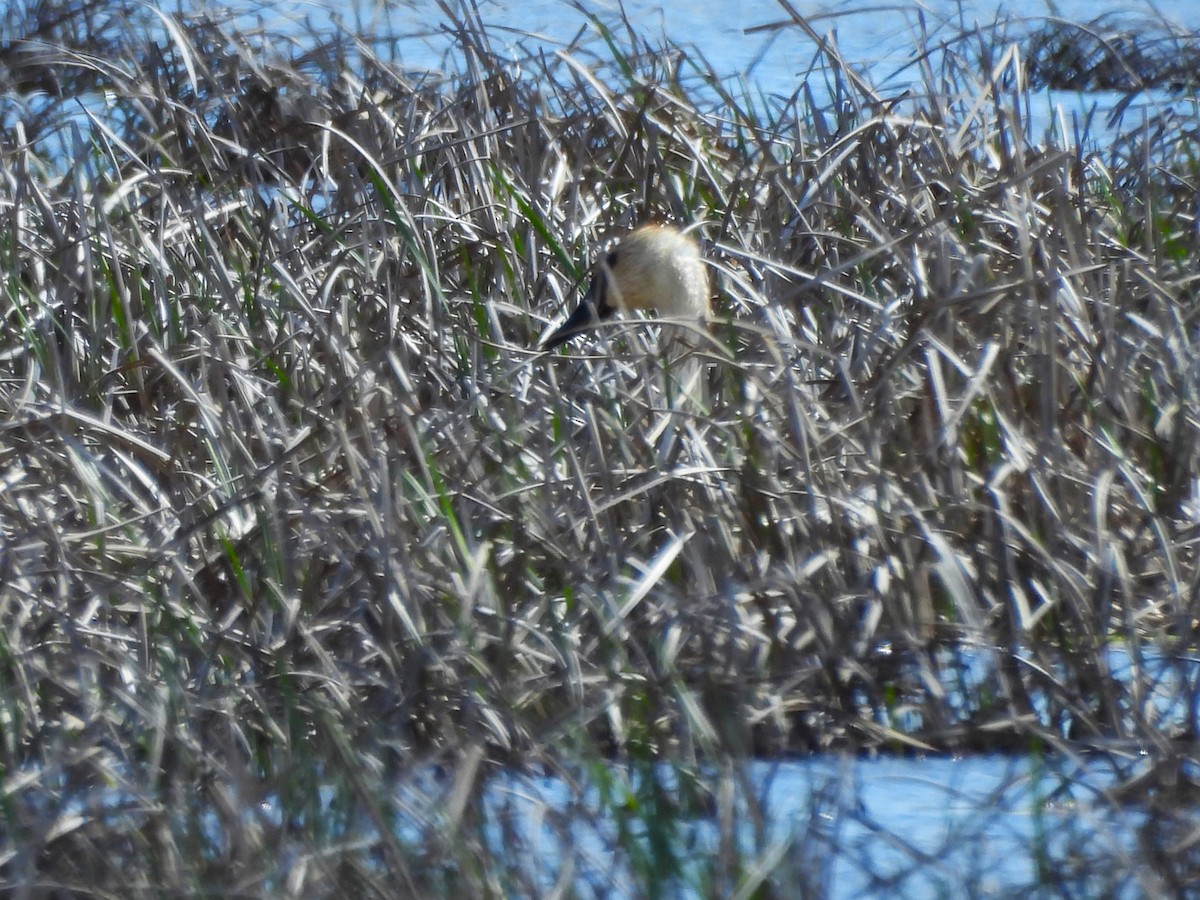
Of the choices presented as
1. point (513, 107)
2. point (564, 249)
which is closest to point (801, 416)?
point (564, 249)

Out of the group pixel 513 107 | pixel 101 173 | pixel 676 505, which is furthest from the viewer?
pixel 513 107

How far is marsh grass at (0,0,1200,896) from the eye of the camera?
6.44 feet

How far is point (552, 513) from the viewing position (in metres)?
2.62

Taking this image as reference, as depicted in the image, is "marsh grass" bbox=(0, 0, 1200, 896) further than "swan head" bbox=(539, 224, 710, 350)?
No

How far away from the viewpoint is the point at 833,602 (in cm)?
250

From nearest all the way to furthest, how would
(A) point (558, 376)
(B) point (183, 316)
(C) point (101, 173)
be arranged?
(A) point (558, 376) → (B) point (183, 316) → (C) point (101, 173)

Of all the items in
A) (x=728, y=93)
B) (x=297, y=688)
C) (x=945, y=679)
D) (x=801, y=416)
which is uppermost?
(x=728, y=93)

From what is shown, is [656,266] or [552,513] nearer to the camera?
[552,513]

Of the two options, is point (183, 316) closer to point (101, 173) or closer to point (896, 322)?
point (101, 173)

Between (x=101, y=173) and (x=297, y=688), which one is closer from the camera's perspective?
(x=297, y=688)

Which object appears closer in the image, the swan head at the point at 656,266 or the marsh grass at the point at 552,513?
the marsh grass at the point at 552,513

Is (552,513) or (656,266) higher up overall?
(656,266)

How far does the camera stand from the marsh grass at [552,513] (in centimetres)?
196

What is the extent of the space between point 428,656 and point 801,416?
0.63 meters
